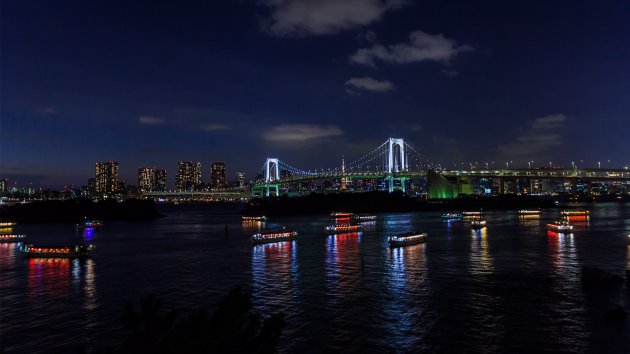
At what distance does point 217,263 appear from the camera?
3641cm

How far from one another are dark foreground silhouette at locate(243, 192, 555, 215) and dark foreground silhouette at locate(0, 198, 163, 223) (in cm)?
2398

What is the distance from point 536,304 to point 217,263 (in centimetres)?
2229

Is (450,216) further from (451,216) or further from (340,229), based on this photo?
(340,229)

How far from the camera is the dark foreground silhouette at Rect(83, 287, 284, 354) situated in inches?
272

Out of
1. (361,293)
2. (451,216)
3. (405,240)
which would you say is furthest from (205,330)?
(451,216)

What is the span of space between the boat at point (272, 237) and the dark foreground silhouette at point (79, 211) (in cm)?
6377

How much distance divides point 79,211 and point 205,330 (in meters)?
111

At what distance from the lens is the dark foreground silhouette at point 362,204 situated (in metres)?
118

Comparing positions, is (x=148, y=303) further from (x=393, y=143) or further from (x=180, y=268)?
(x=393, y=143)

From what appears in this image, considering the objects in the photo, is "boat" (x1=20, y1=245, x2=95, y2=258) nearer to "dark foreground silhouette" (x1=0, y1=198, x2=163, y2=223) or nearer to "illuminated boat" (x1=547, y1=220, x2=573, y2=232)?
"illuminated boat" (x1=547, y1=220, x2=573, y2=232)

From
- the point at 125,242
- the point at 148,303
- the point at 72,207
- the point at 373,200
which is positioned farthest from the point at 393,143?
the point at 148,303

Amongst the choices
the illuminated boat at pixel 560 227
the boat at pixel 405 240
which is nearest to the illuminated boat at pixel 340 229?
the boat at pixel 405 240

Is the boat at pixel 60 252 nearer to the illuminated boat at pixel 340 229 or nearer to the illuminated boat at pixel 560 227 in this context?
the illuminated boat at pixel 340 229

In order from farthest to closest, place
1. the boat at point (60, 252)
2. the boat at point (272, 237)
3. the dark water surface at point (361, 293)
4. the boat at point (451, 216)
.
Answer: the boat at point (451, 216)
the boat at point (272, 237)
the boat at point (60, 252)
the dark water surface at point (361, 293)
